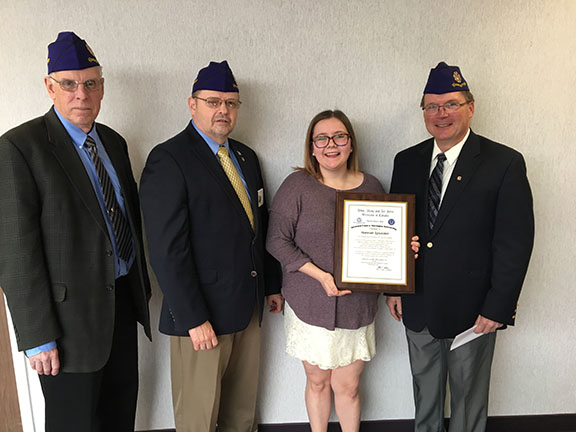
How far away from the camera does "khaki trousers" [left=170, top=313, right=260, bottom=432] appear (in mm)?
1891

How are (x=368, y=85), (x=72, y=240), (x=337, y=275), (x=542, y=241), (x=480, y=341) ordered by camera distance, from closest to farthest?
1. (x=72, y=240)
2. (x=337, y=275)
3. (x=480, y=341)
4. (x=368, y=85)
5. (x=542, y=241)

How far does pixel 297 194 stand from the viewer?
6.05 ft

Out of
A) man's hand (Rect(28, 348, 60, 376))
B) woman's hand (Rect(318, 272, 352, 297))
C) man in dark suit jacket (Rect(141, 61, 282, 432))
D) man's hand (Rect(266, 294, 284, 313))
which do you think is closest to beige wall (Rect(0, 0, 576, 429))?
man's hand (Rect(266, 294, 284, 313))

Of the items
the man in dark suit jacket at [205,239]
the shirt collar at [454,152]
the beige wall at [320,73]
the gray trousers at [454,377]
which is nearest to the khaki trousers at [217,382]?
the man in dark suit jacket at [205,239]

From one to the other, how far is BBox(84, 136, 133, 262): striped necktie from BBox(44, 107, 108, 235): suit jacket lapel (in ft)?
0.20

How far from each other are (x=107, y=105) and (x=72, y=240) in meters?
0.81

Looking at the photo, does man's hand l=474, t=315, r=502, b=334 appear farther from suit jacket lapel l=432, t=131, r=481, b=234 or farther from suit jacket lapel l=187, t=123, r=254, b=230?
suit jacket lapel l=187, t=123, r=254, b=230

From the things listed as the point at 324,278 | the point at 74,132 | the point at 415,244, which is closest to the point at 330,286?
the point at 324,278

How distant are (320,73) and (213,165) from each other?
76 centimetres

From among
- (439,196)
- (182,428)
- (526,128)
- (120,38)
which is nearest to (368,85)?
(439,196)

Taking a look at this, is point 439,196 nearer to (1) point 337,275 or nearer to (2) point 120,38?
(1) point 337,275

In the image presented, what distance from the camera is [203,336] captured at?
1.76m

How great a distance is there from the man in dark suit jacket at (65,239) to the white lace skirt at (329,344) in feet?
2.65

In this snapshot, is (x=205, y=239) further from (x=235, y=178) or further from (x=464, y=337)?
(x=464, y=337)
